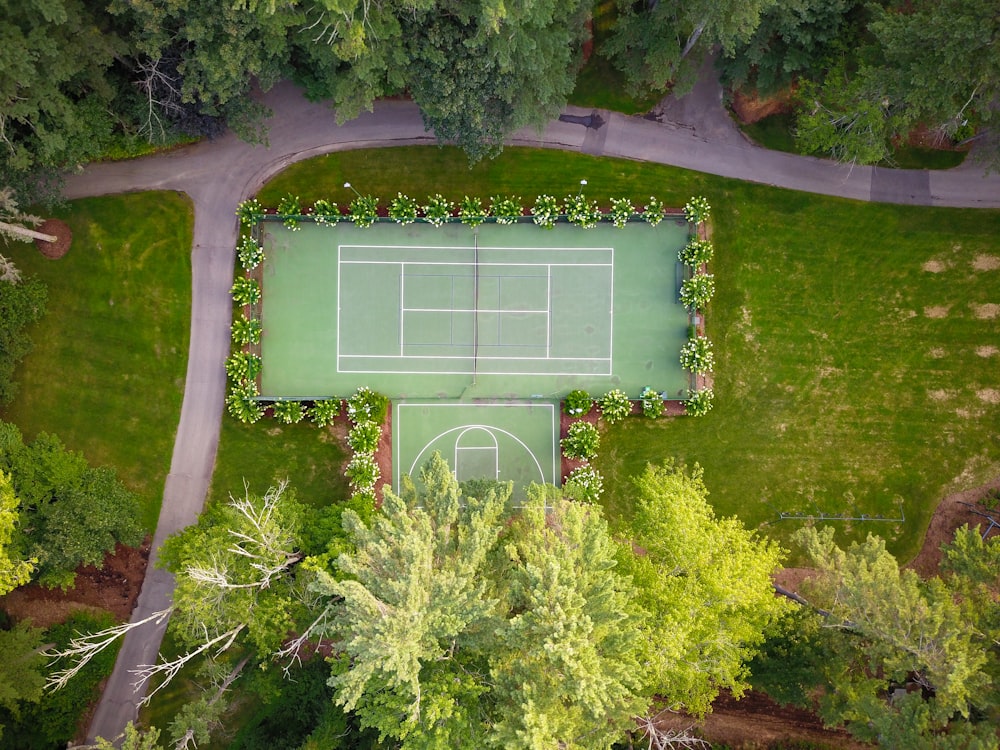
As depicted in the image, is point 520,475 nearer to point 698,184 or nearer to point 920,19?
point 698,184

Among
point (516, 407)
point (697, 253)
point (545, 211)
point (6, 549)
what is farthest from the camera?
point (516, 407)

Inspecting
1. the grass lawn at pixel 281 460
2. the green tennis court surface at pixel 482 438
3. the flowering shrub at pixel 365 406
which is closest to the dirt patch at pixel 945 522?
the green tennis court surface at pixel 482 438

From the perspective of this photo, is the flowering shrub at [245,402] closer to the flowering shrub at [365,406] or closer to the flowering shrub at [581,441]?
the flowering shrub at [365,406]

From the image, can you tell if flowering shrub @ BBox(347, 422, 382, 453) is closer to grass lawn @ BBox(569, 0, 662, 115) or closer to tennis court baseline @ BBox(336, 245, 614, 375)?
tennis court baseline @ BBox(336, 245, 614, 375)

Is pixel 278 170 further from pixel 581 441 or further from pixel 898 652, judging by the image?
pixel 898 652

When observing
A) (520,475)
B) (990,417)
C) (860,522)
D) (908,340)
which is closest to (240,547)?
(520,475)

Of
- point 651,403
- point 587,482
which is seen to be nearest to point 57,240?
point 587,482
